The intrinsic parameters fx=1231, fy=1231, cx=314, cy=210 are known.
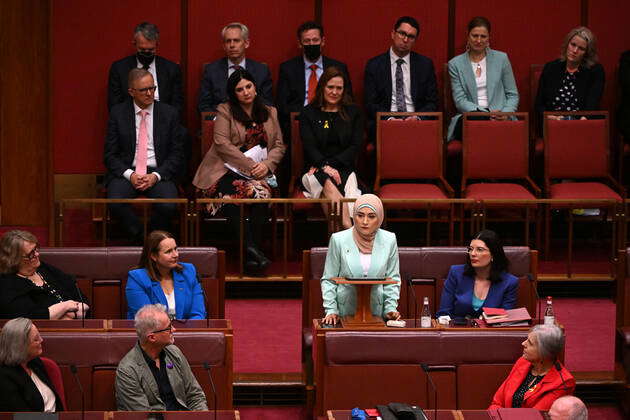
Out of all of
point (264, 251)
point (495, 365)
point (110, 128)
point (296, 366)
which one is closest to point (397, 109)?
point (264, 251)

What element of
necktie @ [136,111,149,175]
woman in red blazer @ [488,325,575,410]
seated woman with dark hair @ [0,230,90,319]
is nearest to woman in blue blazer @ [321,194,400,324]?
woman in red blazer @ [488,325,575,410]

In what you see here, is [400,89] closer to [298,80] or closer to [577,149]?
[298,80]

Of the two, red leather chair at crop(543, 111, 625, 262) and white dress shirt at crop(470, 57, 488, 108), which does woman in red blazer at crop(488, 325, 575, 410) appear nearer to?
red leather chair at crop(543, 111, 625, 262)

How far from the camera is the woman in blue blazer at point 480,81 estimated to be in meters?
7.66

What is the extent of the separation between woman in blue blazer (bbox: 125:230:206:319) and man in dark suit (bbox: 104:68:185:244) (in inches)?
51.9

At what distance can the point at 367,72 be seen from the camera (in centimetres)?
768

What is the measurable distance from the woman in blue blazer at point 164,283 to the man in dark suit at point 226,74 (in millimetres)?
2050

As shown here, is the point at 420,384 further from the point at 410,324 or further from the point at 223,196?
the point at 223,196

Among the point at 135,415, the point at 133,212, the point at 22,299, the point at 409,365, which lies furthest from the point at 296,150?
the point at 135,415

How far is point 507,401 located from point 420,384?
0.36 metres

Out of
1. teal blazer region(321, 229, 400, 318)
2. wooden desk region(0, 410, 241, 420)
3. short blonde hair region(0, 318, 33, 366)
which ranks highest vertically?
teal blazer region(321, 229, 400, 318)

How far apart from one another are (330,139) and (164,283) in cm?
184

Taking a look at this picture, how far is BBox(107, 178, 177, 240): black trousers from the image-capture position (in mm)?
6852

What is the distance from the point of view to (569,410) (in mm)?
4340
